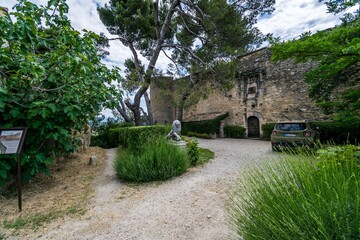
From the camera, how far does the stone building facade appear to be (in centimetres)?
957

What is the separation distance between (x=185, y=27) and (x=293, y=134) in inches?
330

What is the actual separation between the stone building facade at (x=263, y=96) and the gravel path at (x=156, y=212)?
7.35m

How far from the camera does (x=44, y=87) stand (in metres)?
3.23

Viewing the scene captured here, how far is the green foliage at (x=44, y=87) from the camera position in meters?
2.61

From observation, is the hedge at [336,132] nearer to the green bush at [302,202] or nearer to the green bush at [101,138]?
the green bush at [302,202]

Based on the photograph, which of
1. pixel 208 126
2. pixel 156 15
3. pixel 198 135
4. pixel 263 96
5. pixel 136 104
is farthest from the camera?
pixel 198 135

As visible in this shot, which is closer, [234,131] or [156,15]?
[156,15]

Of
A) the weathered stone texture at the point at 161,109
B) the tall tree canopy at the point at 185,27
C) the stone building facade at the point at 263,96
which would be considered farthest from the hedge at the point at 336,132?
the weathered stone texture at the point at 161,109

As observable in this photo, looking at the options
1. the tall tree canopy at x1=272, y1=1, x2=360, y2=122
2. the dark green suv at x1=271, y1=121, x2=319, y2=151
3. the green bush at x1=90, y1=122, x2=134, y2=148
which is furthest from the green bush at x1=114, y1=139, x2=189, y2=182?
the green bush at x1=90, y1=122, x2=134, y2=148

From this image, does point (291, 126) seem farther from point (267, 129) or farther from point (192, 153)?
point (267, 129)

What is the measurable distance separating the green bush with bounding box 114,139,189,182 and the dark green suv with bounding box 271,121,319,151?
3.97m

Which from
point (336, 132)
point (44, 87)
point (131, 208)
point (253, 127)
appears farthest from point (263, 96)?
point (44, 87)

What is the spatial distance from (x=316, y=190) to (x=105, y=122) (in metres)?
13.4

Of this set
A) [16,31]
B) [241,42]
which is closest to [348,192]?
[16,31]
